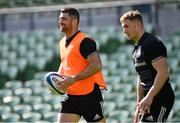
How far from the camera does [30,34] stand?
1251 centimetres

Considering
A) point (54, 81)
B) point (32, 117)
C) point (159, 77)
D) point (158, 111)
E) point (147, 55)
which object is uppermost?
point (147, 55)

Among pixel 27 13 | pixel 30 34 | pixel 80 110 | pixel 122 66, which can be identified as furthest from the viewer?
pixel 27 13

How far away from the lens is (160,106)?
4746 millimetres

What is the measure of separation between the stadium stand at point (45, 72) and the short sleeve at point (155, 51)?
9.77 feet

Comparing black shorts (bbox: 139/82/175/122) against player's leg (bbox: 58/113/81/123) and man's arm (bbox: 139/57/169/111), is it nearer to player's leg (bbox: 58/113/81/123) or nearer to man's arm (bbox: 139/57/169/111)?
man's arm (bbox: 139/57/169/111)

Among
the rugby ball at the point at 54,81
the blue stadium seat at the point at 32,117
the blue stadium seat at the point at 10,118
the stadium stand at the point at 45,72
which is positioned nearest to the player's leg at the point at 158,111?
the rugby ball at the point at 54,81

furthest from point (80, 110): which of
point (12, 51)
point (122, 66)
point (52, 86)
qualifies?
point (12, 51)

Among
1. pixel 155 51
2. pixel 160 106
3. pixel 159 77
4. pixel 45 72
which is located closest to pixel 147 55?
pixel 155 51

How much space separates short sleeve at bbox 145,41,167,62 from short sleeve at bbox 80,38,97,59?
0.61 m

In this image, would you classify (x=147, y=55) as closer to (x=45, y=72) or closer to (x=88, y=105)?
(x=88, y=105)

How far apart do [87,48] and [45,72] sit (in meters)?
5.57

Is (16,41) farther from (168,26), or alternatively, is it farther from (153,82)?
(153,82)

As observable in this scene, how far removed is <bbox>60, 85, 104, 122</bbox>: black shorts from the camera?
5254mm

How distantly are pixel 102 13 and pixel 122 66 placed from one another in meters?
3.71
